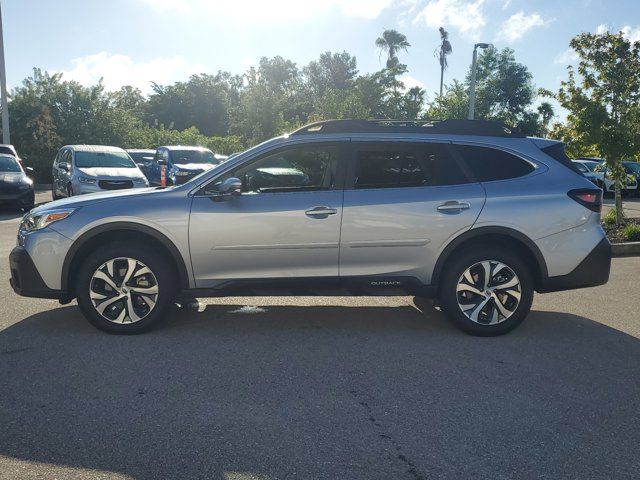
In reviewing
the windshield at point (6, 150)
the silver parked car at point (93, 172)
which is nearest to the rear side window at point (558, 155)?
the silver parked car at point (93, 172)

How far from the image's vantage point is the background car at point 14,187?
14610 millimetres

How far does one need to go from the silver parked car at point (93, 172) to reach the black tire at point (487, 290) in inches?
452

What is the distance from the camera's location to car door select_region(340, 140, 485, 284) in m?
5.19

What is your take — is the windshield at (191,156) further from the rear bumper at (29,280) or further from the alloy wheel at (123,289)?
the alloy wheel at (123,289)

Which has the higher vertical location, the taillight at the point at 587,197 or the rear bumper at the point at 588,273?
the taillight at the point at 587,197

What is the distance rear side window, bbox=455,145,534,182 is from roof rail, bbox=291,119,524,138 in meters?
0.18

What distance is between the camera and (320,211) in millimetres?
5164

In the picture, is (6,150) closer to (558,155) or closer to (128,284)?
(128,284)

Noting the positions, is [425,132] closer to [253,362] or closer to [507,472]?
[253,362]

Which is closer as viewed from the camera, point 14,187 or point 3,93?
point 14,187

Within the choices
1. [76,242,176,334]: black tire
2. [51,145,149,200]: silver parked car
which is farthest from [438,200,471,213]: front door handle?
[51,145,149,200]: silver parked car

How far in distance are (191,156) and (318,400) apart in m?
17.0

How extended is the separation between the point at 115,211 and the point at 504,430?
349 centimetres

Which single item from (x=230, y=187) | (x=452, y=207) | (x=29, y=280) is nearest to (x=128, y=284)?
(x=29, y=280)
